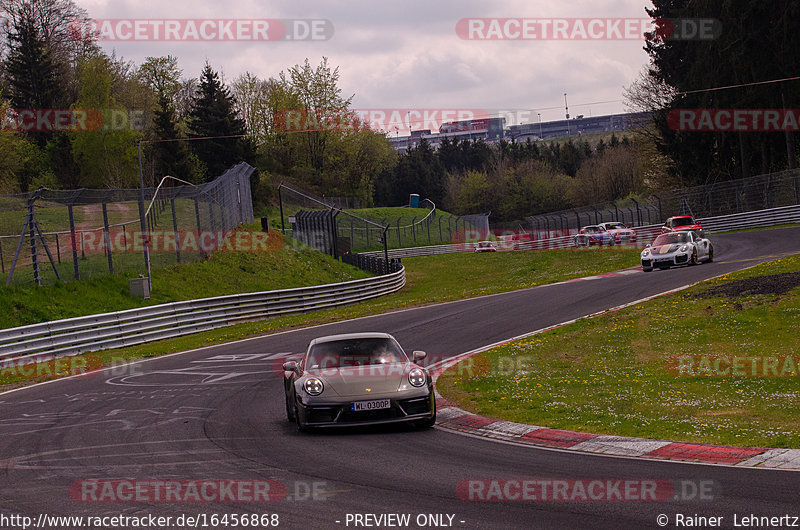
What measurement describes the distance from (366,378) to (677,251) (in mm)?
23735

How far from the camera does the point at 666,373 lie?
1309 cm

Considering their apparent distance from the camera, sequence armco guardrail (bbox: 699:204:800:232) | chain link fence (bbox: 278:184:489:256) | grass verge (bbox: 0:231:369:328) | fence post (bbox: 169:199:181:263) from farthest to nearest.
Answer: armco guardrail (bbox: 699:204:800:232), chain link fence (bbox: 278:184:489:256), fence post (bbox: 169:199:181:263), grass verge (bbox: 0:231:369:328)

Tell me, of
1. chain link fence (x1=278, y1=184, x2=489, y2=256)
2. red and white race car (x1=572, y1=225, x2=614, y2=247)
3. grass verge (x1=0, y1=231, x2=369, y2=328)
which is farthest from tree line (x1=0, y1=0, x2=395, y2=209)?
red and white race car (x1=572, y1=225, x2=614, y2=247)

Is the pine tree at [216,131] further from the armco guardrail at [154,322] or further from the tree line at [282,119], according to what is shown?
the armco guardrail at [154,322]

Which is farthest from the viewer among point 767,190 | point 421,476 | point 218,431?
point 767,190

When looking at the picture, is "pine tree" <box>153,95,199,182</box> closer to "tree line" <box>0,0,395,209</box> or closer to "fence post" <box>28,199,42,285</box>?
"tree line" <box>0,0,395,209</box>

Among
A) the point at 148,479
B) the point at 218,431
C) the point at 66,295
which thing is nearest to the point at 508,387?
the point at 218,431

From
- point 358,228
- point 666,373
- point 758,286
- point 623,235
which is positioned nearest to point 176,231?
point 758,286

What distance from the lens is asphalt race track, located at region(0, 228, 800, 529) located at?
6.43 metres

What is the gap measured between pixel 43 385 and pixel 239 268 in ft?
63.7

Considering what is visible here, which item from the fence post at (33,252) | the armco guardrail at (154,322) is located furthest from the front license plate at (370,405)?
the fence post at (33,252)

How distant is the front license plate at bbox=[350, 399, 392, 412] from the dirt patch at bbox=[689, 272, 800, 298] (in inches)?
Answer: 440

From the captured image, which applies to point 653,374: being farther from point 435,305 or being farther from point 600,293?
point 435,305

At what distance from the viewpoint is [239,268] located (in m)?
36.3
